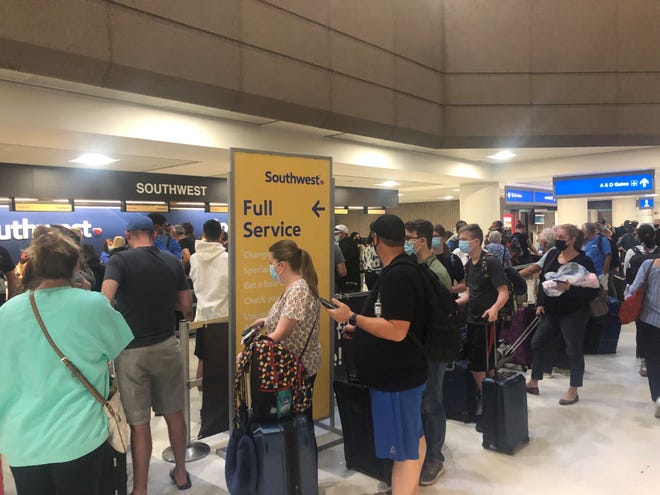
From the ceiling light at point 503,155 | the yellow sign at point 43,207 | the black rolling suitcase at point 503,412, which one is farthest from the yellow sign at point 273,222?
the yellow sign at point 43,207

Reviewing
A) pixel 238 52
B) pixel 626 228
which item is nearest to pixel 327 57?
pixel 238 52

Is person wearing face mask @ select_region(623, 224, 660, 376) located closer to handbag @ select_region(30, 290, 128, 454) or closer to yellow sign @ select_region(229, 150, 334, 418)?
yellow sign @ select_region(229, 150, 334, 418)

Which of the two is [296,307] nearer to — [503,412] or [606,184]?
[503,412]

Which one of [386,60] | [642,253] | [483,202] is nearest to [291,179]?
[386,60]

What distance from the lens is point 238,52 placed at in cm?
464

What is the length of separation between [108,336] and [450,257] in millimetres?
3320

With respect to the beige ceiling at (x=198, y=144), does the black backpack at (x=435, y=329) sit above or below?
below

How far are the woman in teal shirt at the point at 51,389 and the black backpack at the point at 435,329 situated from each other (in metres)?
1.40

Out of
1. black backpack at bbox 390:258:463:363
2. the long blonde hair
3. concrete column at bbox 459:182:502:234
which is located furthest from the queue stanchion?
concrete column at bbox 459:182:502:234

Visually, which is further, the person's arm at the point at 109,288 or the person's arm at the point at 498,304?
the person's arm at the point at 498,304

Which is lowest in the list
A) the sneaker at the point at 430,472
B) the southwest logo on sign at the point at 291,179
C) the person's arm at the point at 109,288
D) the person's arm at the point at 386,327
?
the sneaker at the point at 430,472

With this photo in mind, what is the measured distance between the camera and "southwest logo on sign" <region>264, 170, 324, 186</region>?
340cm

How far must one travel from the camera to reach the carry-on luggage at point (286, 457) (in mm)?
2506

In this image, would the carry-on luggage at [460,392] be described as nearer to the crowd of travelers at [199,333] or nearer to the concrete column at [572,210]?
the crowd of travelers at [199,333]
